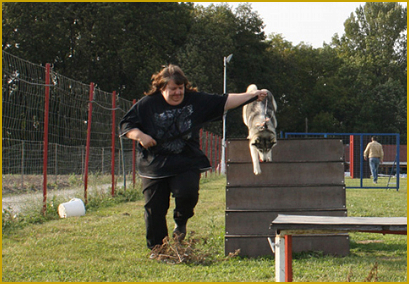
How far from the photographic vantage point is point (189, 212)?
17.9 ft

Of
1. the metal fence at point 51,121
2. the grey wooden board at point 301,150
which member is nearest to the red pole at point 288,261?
the grey wooden board at point 301,150

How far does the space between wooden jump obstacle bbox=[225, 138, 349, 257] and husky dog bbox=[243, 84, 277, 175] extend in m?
0.43

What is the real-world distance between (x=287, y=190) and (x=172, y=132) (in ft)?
5.02

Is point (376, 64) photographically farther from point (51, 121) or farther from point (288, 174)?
point (288, 174)

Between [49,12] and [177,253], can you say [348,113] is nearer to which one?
[49,12]

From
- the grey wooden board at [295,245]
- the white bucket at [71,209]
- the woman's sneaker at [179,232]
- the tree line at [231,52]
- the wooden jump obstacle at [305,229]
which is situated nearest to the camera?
the wooden jump obstacle at [305,229]

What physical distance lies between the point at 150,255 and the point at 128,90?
3405 cm

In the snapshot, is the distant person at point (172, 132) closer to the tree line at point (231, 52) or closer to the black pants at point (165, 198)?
the black pants at point (165, 198)

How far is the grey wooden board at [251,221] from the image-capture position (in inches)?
231

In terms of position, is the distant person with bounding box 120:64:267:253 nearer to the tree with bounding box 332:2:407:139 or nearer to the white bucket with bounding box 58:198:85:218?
the white bucket with bounding box 58:198:85:218

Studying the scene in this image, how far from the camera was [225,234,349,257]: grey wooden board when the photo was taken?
5828mm

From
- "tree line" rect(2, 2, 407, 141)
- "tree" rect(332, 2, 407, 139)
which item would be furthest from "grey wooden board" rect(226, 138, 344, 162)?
"tree" rect(332, 2, 407, 139)

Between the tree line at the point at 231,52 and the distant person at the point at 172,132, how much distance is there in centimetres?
3054

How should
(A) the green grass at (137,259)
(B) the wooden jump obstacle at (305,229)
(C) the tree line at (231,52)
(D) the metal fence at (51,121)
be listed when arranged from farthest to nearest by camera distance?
(C) the tree line at (231,52) → (D) the metal fence at (51,121) → (A) the green grass at (137,259) → (B) the wooden jump obstacle at (305,229)
